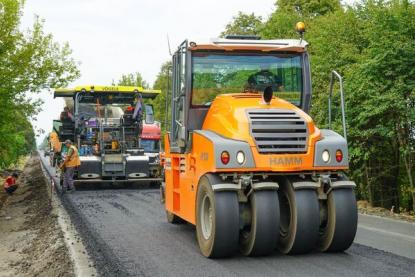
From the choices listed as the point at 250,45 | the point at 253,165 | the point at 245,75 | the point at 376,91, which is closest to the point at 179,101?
the point at 245,75

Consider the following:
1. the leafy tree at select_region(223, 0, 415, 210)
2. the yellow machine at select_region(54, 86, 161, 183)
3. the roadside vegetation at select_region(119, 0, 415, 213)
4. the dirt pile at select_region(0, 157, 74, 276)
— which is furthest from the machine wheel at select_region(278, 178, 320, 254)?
the yellow machine at select_region(54, 86, 161, 183)

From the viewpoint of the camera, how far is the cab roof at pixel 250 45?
789cm

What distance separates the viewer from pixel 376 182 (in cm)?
1744

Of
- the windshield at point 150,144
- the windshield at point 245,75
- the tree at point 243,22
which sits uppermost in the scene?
the tree at point 243,22

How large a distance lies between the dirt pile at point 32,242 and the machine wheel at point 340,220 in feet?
10.1

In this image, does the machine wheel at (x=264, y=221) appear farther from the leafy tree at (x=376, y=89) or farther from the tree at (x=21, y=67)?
the tree at (x=21, y=67)

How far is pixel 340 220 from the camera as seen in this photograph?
6898 millimetres

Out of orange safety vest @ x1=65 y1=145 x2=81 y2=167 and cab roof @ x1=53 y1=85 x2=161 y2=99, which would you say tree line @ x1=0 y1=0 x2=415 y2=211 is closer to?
cab roof @ x1=53 y1=85 x2=161 y2=99

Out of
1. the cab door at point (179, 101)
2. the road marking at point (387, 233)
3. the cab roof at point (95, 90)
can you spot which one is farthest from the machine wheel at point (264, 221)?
the cab roof at point (95, 90)

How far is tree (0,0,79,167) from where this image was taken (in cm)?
1672

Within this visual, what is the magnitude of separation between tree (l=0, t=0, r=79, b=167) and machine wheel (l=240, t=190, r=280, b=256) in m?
11.4

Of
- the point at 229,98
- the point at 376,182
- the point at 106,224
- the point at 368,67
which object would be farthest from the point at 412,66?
the point at 106,224

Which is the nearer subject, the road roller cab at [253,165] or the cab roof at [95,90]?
the road roller cab at [253,165]

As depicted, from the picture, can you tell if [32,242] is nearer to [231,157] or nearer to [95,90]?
[231,157]
